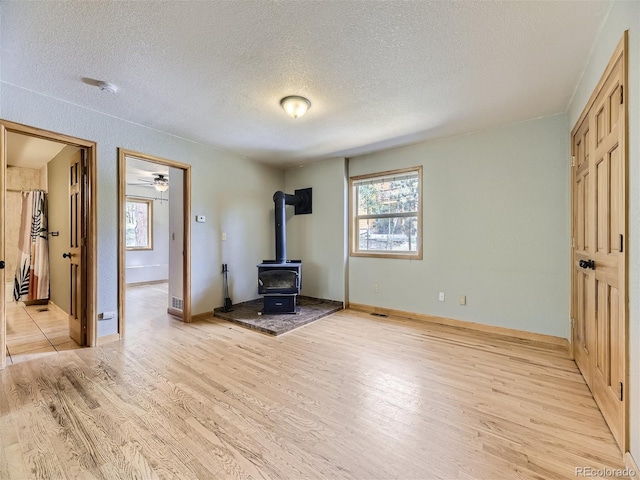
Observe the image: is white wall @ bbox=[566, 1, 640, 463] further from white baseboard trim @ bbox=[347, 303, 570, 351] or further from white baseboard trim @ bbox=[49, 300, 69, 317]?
white baseboard trim @ bbox=[49, 300, 69, 317]

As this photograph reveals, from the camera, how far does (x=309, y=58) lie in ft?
6.41

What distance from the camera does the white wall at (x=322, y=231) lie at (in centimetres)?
442

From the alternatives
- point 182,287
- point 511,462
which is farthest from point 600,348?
point 182,287

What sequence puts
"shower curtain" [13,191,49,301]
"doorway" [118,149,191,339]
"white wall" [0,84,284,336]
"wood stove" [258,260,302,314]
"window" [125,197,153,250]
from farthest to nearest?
"window" [125,197,153,250], "shower curtain" [13,191,49,301], "wood stove" [258,260,302,314], "doorway" [118,149,191,339], "white wall" [0,84,284,336]

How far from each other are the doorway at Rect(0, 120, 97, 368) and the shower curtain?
18 mm

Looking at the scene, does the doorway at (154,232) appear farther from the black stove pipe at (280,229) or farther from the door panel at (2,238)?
the black stove pipe at (280,229)

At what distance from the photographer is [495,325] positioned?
3217 millimetres

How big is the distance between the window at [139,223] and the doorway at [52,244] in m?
1.77

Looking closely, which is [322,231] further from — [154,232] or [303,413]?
[154,232]

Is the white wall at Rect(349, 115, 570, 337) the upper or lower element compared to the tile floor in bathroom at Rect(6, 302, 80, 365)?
upper

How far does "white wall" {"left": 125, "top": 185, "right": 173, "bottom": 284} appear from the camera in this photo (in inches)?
253

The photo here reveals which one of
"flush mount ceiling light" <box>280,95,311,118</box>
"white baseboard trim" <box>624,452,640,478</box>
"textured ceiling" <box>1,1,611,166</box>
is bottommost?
"white baseboard trim" <box>624,452,640,478</box>

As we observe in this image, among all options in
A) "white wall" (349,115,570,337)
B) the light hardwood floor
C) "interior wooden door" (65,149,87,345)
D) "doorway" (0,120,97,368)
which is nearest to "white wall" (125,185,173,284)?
"doorway" (0,120,97,368)

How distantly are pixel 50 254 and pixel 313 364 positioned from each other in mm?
4795
